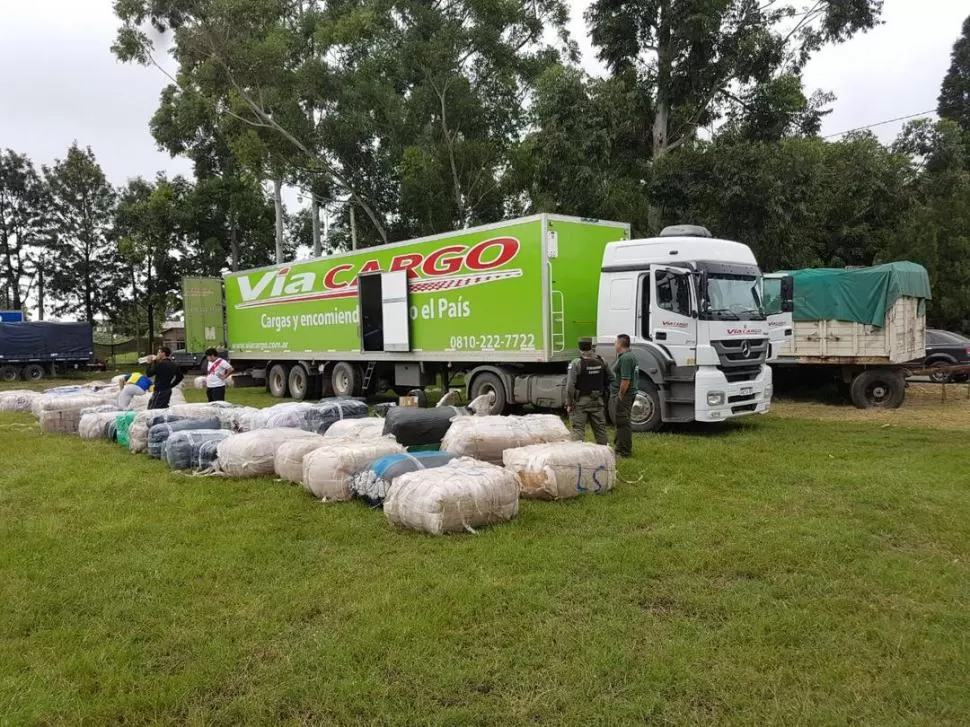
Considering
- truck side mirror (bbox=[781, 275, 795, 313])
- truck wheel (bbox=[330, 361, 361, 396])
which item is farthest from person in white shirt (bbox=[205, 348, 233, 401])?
truck side mirror (bbox=[781, 275, 795, 313])

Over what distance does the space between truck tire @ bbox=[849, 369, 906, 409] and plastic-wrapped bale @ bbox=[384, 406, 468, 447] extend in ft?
31.8

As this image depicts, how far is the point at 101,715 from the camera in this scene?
3.39 meters

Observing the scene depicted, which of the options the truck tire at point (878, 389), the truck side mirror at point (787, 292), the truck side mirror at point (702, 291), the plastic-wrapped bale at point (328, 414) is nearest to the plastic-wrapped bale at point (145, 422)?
the plastic-wrapped bale at point (328, 414)

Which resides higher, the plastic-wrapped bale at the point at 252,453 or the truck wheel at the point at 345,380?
the truck wheel at the point at 345,380

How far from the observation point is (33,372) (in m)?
33.5

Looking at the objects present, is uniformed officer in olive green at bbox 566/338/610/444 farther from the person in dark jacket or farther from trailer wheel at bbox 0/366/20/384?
trailer wheel at bbox 0/366/20/384

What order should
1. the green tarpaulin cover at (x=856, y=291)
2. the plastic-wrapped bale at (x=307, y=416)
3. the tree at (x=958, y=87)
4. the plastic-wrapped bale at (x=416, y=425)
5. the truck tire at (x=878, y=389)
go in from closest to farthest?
1. the plastic-wrapped bale at (x=416, y=425)
2. the plastic-wrapped bale at (x=307, y=416)
3. the green tarpaulin cover at (x=856, y=291)
4. the truck tire at (x=878, y=389)
5. the tree at (x=958, y=87)

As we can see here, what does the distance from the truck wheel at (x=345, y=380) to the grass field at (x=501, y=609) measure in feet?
29.3

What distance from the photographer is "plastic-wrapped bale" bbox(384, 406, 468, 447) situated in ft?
26.8

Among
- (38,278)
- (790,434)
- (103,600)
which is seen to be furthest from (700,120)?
(38,278)

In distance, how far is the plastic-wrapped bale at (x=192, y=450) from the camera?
8586 mm

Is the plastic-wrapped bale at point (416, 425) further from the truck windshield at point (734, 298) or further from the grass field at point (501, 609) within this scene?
the truck windshield at point (734, 298)

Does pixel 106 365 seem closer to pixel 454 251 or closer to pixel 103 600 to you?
pixel 454 251

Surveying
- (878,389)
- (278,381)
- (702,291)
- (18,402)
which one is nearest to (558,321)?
(702,291)
